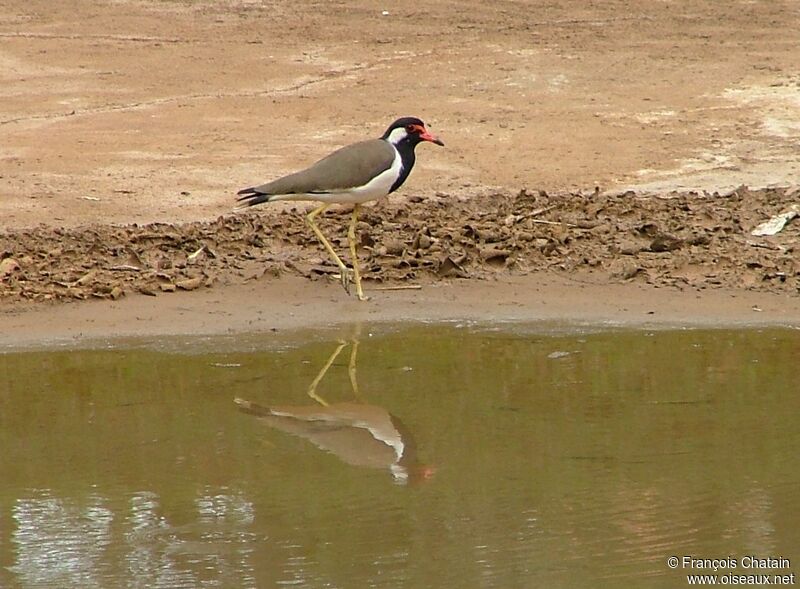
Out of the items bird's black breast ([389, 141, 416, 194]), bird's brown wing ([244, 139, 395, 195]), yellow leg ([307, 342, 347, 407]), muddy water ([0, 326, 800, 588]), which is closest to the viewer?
muddy water ([0, 326, 800, 588])

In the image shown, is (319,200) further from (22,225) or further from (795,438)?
(795,438)

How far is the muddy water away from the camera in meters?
5.44

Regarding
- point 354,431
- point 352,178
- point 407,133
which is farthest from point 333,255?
point 354,431

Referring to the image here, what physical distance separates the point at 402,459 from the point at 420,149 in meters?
5.26

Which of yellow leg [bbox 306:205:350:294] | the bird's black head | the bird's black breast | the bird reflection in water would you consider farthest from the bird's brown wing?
the bird reflection in water

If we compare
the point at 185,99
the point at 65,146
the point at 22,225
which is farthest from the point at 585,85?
the point at 22,225

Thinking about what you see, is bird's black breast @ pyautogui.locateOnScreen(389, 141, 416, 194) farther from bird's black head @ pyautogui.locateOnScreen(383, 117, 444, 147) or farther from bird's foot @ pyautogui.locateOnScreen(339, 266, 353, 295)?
bird's foot @ pyautogui.locateOnScreen(339, 266, 353, 295)

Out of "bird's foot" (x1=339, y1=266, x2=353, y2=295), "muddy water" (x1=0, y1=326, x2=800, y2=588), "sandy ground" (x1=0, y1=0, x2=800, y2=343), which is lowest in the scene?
"muddy water" (x1=0, y1=326, x2=800, y2=588)

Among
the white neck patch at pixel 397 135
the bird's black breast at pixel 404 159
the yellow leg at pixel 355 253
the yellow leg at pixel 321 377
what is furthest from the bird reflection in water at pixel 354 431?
the white neck patch at pixel 397 135

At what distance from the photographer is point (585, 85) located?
1298 centimetres

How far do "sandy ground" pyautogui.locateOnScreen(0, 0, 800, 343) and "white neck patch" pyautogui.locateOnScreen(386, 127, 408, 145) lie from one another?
2.53ft

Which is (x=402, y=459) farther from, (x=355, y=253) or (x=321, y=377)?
(x=355, y=253)

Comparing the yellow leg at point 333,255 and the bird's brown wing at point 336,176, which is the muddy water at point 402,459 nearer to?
the yellow leg at point 333,255

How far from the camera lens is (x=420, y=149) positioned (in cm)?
1143
